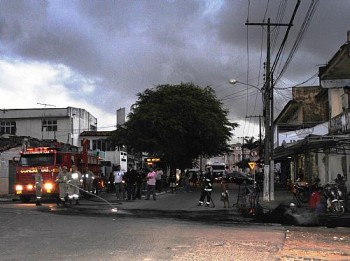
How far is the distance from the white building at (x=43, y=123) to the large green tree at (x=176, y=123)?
62.5ft

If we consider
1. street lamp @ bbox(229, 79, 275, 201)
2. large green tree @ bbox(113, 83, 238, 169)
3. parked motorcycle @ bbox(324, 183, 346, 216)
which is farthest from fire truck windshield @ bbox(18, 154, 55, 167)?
large green tree @ bbox(113, 83, 238, 169)

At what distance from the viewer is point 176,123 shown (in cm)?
3869

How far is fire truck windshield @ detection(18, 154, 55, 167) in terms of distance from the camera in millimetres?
23031

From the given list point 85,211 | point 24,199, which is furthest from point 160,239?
point 24,199

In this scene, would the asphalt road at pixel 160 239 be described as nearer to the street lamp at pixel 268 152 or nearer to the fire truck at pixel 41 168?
the fire truck at pixel 41 168

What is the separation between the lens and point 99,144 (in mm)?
61656

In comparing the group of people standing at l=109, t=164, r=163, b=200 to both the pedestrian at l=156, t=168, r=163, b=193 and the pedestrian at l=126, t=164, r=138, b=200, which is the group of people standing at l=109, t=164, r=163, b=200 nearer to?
the pedestrian at l=126, t=164, r=138, b=200

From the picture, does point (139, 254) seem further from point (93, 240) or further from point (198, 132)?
point (198, 132)

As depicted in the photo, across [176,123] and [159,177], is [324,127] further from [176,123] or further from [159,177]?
[176,123]

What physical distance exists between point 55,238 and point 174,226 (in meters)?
3.53

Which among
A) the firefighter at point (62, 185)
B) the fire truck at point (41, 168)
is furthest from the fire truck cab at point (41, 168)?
the firefighter at point (62, 185)

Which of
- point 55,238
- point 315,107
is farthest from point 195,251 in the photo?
point 315,107

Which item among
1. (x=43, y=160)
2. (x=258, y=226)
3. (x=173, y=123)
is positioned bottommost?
(x=258, y=226)

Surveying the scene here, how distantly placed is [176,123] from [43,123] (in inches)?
1071
